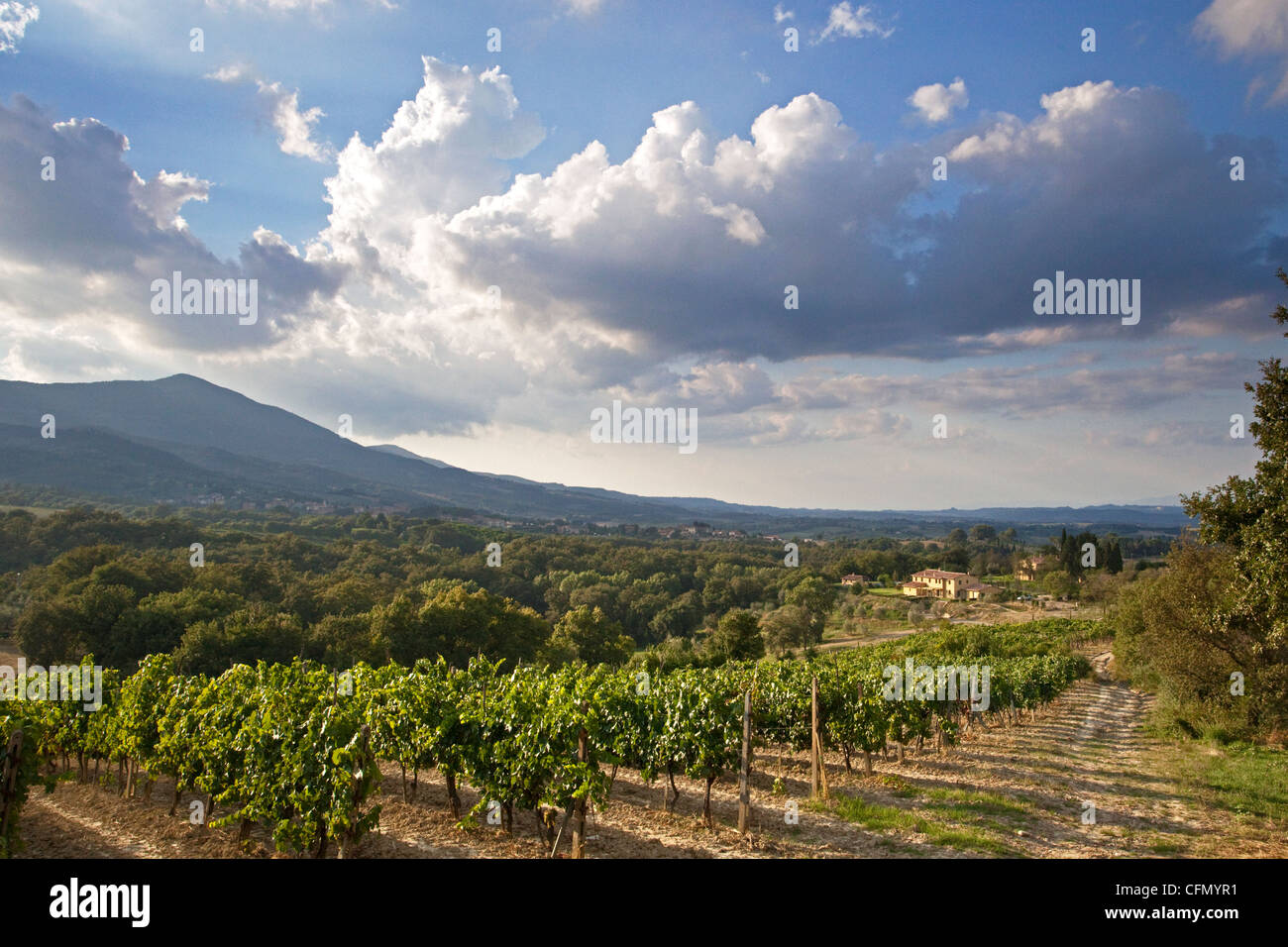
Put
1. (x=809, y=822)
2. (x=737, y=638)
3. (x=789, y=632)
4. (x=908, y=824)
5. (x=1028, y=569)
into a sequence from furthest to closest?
(x=1028, y=569) < (x=789, y=632) < (x=737, y=638) < (x=809, y=822) < (x=908, y=824)

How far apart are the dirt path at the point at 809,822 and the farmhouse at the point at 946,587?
92771 mm

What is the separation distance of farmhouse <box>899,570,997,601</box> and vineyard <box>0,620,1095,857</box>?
95541 mm

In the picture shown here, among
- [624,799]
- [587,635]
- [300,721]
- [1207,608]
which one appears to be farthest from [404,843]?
[587,635]

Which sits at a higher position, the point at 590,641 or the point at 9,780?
the point at 9,780

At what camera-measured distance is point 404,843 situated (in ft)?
33.3

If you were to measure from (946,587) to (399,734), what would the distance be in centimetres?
11377

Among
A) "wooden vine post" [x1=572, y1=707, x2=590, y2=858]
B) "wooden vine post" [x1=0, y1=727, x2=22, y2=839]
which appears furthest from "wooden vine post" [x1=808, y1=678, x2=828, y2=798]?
"wooden vine post" [x1=0, y1=727, x2=22, y2=839]

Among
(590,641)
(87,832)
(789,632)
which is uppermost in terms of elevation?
(87,832)

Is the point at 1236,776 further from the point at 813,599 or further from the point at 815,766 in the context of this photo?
the point at 813,599

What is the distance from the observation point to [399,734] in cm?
1156

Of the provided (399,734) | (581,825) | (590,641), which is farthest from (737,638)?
(581,825)

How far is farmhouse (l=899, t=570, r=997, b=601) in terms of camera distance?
4001 inches
